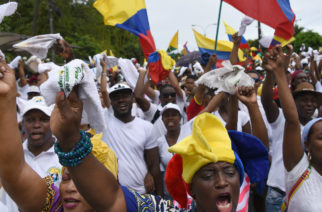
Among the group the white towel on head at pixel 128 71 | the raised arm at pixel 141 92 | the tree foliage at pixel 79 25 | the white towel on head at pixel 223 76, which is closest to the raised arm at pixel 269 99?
the white towel on head at pixel 223 76

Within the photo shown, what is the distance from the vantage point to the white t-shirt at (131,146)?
12.3ft

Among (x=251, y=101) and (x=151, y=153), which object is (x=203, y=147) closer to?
(x=251, y=101)

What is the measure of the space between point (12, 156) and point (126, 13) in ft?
9.19

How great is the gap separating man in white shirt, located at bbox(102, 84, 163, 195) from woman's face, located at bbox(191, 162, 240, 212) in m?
1.92

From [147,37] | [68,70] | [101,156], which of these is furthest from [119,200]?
[147,37]

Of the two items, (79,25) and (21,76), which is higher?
(79,25)

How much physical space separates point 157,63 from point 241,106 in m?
1.44

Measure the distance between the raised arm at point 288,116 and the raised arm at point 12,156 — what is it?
1.74 meters

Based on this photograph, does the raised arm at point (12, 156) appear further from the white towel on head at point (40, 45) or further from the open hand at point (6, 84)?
the white towel on head at point (40, 45)

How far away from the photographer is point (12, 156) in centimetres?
168

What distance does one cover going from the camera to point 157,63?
4.51 meters

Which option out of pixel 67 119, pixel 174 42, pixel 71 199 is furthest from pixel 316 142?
pixel 174 42

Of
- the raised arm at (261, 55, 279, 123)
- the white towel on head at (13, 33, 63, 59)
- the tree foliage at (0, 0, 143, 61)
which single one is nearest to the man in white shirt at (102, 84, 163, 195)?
the white towel on head at (13, 33, 63, 59)

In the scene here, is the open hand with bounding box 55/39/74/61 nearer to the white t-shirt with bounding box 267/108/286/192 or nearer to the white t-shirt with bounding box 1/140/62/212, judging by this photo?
the white t-shirt with bounding box 1/140/62/212
